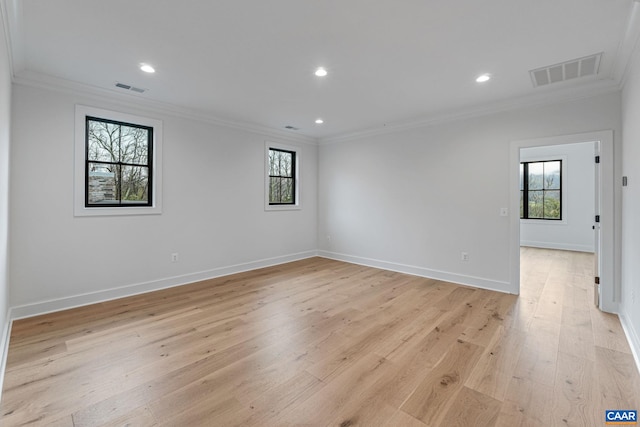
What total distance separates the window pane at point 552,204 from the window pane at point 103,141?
952cm

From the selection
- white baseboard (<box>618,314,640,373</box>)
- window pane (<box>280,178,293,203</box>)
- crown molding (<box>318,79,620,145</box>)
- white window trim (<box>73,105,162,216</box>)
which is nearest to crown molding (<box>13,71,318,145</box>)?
white window trim (<box>73,105,162,216</box>)

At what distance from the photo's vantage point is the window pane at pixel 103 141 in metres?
3.72

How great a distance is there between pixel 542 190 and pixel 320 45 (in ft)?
26.1

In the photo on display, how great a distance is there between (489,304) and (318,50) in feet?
11.5

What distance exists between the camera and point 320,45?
8.57 ft

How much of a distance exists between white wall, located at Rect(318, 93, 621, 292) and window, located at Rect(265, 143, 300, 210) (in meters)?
0.74

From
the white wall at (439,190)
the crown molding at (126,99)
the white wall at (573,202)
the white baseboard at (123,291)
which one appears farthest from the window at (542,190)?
the white baseboard at (123,291)

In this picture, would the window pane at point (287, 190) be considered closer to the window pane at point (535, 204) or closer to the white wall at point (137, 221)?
the white wall at point (137, 221)

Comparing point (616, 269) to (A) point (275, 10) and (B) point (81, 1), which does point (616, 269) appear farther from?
(B) point (81, 1)

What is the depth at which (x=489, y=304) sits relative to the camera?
3652 mm

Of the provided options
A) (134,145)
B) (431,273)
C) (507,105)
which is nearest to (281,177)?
(134,145)

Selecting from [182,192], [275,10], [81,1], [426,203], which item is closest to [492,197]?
[426,203]

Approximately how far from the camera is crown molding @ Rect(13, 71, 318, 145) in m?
3.21

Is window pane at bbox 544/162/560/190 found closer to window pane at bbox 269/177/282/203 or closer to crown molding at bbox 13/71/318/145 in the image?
window pane at bbox 269/177/282/203
